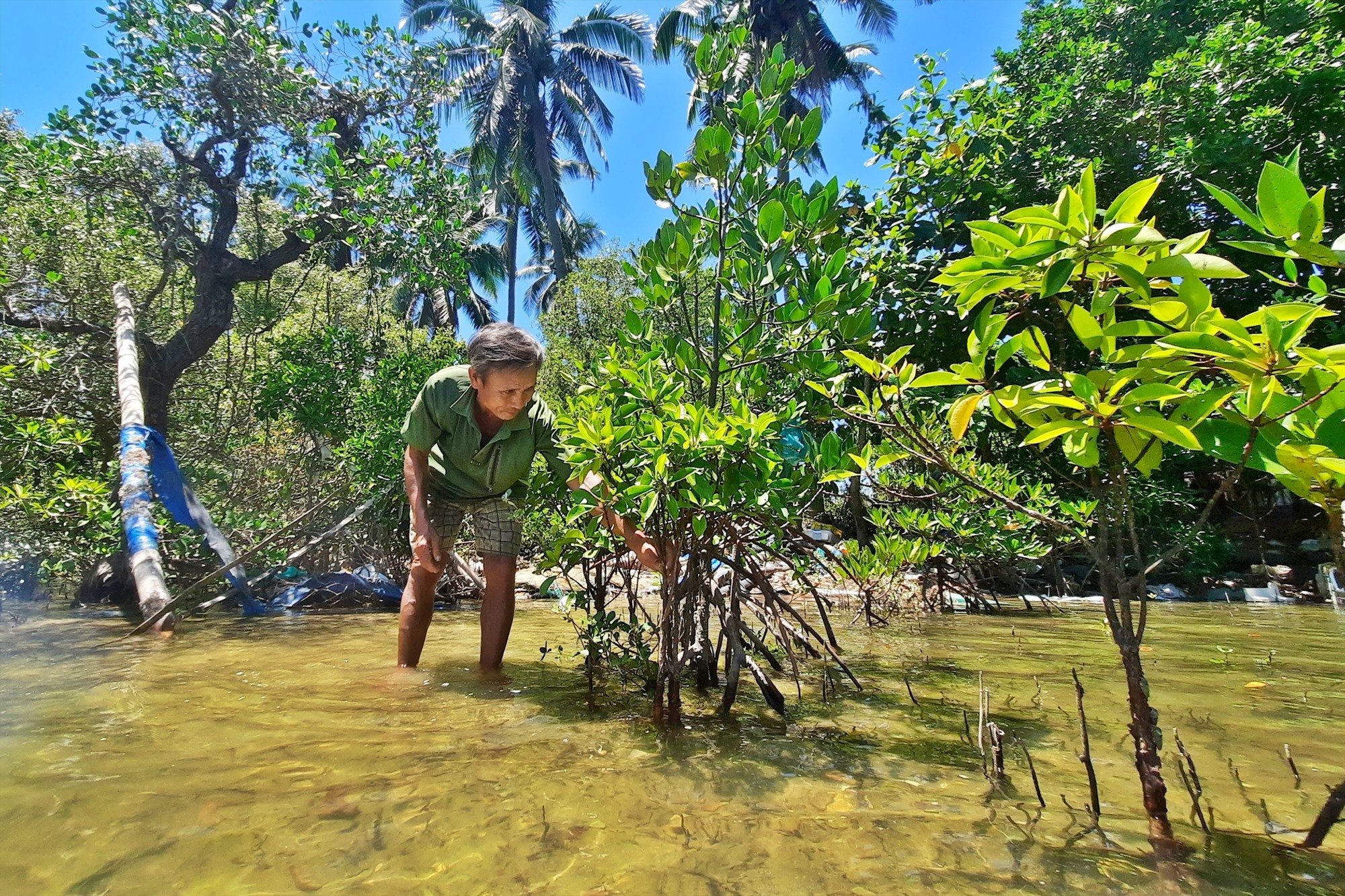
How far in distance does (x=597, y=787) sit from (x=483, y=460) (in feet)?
6.41

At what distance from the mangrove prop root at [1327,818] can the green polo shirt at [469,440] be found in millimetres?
2661

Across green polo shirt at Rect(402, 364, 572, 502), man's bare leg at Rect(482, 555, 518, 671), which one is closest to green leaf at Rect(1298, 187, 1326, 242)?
green polo shirt at Rect(402, 364, 572, 502)

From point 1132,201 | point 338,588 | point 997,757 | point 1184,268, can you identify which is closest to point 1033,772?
point 997,757

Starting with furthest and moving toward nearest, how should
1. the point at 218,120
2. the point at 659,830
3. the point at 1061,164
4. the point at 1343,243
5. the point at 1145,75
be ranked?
the point at 1145,75 < the point at 218,120 < the point at 1061,164 < the point at 659,830 < the point at 1343,243

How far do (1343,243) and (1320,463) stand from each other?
0.33 metres

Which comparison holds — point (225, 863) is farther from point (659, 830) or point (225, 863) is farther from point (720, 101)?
point (720, 101)

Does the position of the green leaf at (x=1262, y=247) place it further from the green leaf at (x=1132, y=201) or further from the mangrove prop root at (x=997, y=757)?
the mangrove prop root at (x=997, y=757)

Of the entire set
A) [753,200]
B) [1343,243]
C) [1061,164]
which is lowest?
[1343,243]

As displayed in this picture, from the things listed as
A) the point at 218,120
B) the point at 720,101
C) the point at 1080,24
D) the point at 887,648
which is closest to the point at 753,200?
the point at 720,101

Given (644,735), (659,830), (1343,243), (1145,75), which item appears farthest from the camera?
(1145,75)

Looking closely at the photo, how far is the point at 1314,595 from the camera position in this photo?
33.2ft

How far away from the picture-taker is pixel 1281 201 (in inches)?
40.5

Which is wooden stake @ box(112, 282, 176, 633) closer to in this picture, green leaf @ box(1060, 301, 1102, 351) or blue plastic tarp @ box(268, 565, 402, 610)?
blue plastic tarp @ box(268, 565, 402, 610)

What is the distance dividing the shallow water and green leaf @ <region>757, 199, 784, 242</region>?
1764 millimetres
